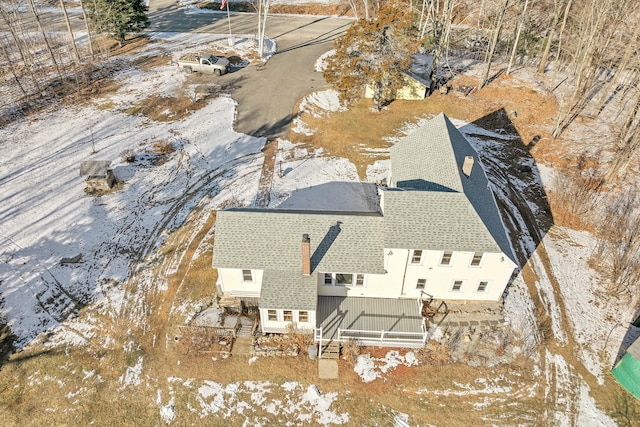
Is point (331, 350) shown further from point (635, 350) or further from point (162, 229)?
point (162, 229)

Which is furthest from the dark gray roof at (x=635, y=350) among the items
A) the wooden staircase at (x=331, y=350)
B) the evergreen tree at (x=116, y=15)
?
the evergreen tree at (x=116, y=15)

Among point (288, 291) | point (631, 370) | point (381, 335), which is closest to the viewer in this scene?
point (631, 370)

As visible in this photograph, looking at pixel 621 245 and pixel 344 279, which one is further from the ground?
pixel 344 279

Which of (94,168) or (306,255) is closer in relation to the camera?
(306,255)

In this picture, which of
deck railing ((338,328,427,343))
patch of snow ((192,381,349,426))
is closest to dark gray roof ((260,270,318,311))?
deck railing ((338,328,427,343))

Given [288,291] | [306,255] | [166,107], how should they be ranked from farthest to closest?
[166,107] → [288,291] → [306,255]

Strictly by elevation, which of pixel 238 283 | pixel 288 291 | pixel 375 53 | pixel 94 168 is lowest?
pixel 238 283

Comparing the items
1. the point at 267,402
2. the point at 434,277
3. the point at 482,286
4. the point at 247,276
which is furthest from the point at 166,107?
the point at 482,286
